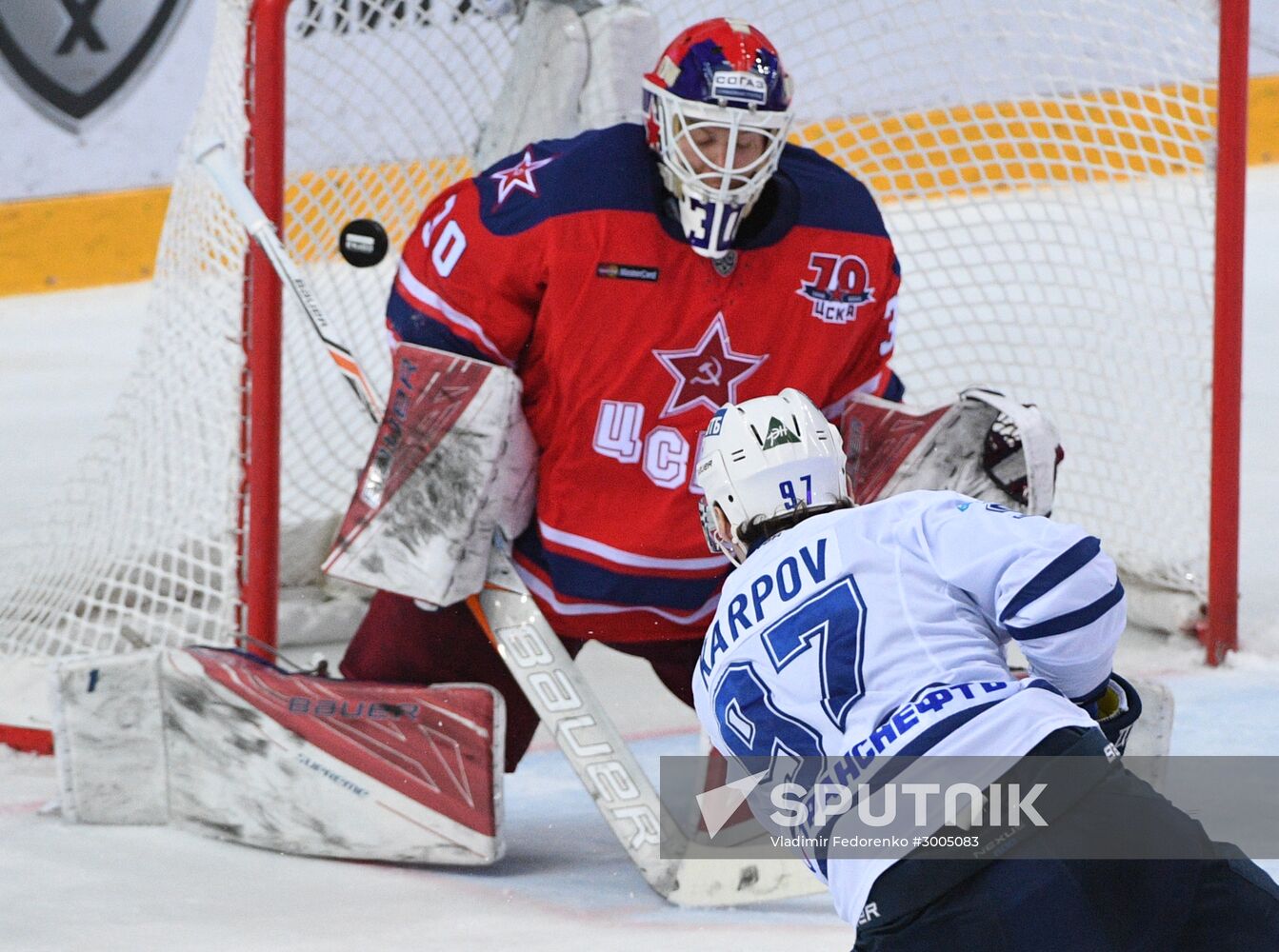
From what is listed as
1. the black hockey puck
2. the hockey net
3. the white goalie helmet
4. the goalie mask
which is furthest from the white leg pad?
the white goalie helmet

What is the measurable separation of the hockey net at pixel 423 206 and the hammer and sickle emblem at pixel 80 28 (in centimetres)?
231

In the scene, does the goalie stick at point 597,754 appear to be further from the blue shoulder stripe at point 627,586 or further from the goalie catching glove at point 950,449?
the goalie catching glove at point 950,449

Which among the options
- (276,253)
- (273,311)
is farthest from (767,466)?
(273,311)

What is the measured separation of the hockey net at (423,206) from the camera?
3.25 meters

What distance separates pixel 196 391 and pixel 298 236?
486 millimetres

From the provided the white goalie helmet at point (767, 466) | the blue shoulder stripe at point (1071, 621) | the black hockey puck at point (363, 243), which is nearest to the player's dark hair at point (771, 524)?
the white goalie helmet at point (767, 466)

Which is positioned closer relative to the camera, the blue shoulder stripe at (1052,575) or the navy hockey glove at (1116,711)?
the blue shoulder stripe at (1052,575)

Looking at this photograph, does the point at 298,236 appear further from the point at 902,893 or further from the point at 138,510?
the point at 902,893

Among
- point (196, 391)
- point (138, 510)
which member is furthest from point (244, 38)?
point (138, 510)

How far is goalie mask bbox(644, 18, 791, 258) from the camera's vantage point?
251 centimetres

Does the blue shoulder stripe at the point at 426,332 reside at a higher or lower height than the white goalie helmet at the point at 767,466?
higher

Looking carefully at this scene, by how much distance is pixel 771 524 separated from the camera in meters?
1.85

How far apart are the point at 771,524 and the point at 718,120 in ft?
2.67

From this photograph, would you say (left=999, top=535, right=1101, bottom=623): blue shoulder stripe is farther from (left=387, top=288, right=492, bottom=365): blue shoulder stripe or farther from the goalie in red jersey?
(left=387, top=288, right=492, bottom=365): blue shoulder stripe
